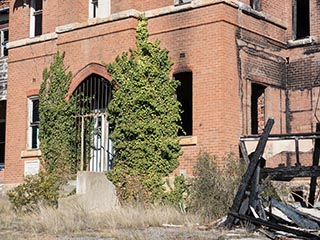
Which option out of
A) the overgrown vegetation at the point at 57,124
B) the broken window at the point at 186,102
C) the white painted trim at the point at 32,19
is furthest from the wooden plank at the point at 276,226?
the white painted trim at the point at 32,19

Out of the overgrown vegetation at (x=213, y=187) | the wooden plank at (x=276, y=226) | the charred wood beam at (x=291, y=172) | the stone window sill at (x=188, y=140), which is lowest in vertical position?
the wooden plank at (x=276, y=226)

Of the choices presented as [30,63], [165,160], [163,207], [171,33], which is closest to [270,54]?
[171,33]

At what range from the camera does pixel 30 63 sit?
23.7m

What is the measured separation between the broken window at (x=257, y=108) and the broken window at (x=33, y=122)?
7665 mm

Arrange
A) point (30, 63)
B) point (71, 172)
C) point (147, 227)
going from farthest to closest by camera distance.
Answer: point (30, 63)
point (71, 172)
point (147, 227)

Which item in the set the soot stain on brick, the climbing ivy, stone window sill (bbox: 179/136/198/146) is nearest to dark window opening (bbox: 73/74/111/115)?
the climbing ivy

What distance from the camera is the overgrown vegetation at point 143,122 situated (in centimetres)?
1953

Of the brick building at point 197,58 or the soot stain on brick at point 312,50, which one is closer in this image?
the brick building at point 197,58

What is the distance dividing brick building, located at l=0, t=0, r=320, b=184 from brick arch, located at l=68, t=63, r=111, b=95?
0.03 m

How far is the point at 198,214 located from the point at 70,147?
24.4 feet

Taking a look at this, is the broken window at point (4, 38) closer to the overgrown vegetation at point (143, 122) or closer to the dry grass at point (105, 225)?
the overgrown vegetation at point (143, 122)

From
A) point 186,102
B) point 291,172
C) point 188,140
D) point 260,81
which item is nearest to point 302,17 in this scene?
point 260,81

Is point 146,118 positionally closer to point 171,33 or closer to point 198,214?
point 171,33

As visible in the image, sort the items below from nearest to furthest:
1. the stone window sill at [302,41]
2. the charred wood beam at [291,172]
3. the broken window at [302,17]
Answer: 1. the charred wood beam at [291,172]
2. the stone window sill at [302,41]
3. the broken window at [302,17]
